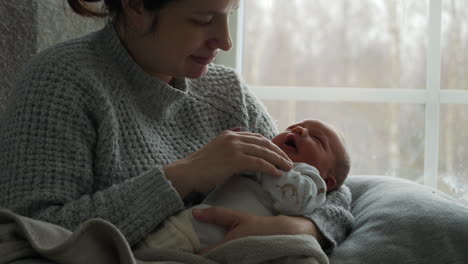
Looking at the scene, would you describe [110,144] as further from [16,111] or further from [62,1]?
[62,1]

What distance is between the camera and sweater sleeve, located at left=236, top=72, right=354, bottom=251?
1462 millimetres

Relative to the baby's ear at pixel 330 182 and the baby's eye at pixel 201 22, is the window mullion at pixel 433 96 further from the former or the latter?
the baby's eye at pixel 201 22

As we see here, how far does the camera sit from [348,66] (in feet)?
8.61

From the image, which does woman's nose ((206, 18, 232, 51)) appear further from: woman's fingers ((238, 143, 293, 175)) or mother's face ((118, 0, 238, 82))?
woman's fingers ((238, 143, 293, 175))

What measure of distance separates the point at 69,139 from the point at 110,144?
9 centimetres

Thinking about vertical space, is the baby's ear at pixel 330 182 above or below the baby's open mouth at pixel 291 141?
below

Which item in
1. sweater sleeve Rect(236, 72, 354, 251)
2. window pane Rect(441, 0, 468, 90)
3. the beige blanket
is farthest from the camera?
window pane Rect(441, 0, 468, 90)

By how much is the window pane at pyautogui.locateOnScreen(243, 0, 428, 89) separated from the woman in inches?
40.1

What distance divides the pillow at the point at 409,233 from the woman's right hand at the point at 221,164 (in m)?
0.23

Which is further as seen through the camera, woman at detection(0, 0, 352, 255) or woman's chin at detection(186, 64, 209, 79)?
woman's chin at detection(186, 64, 209, 79)

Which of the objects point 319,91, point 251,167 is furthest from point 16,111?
point 319,91

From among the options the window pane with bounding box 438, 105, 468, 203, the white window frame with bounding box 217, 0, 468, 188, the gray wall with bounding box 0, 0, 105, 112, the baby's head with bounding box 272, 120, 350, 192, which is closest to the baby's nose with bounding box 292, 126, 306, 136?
the baby's head with bounding box 272, 120, 350, 192

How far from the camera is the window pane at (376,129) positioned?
2602 millimetres

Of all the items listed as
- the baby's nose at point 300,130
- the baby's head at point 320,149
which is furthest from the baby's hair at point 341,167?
the baby's nose at point 300,130
